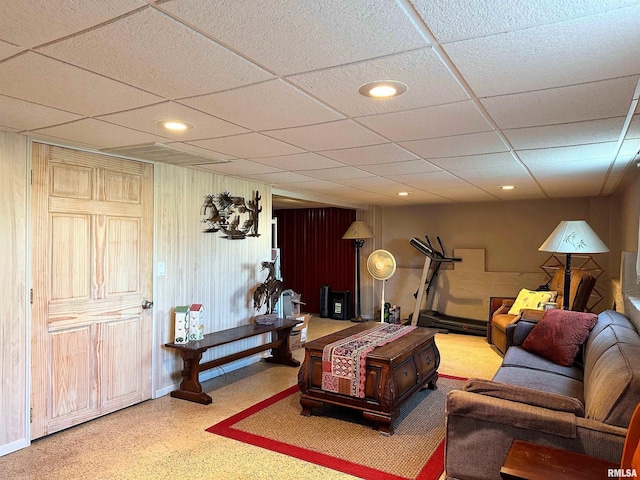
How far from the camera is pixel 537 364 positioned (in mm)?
3477

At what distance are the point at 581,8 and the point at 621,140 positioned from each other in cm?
206

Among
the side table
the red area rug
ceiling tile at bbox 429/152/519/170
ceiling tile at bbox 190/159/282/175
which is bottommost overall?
the red area rug

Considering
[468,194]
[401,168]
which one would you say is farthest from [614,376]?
[468,194]

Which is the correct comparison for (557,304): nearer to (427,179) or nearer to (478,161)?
(427,179)

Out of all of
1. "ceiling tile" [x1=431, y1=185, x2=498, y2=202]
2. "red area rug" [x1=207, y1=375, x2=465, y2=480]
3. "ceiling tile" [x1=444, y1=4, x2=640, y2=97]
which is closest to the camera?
"ceiling tile" [x1=444, y1=4, x2=640, y2=97]

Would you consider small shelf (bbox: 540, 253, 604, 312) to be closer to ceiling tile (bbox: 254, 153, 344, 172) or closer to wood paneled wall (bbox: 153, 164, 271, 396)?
ceiling tile (bbox: 254, 153, 344, 172)

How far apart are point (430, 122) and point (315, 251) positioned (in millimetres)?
6430

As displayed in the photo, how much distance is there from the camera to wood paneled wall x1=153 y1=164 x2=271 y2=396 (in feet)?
13.1

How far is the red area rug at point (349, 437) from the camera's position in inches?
107

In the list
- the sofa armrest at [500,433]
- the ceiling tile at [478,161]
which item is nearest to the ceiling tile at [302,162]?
the ceiling tile at [478,161]

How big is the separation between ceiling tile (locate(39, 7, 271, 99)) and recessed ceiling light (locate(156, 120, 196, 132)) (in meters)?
0.54

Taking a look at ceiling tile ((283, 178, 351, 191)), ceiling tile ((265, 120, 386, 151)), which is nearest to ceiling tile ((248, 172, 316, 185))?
ceiling tile ((283, 178, 351, 191))

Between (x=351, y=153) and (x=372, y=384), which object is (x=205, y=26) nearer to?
(x=351, y=153)

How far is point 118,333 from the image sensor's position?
3.60 m
